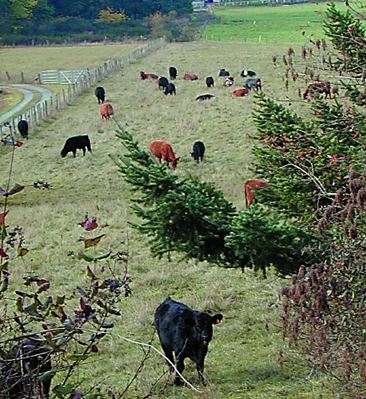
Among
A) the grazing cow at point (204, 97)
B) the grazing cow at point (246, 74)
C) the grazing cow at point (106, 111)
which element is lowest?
the grazing cow at point (246, 74)

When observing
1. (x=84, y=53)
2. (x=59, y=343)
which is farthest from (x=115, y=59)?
(x=59, y=343)

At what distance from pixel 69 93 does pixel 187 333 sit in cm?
3452

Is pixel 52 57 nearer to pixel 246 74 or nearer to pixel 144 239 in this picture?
pixel 246 74

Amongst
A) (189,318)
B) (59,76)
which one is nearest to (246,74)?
(59,76)

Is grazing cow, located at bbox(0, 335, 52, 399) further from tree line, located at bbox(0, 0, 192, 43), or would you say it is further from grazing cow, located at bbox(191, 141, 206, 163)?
Answer: tree line, located at bbox(0, 0, 192, 43)

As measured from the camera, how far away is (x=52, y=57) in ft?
213

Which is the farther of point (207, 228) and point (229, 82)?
point (229, 82)

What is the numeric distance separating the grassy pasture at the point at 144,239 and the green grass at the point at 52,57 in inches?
604

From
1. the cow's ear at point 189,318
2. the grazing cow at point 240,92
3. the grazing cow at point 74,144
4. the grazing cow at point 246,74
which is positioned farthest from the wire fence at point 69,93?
the cow's ear at point 189,318

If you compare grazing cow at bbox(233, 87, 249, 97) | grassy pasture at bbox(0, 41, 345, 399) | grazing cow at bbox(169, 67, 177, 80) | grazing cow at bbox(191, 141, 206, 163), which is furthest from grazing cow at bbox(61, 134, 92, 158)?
grazing cow at bbox(169, 67, 177, 80)

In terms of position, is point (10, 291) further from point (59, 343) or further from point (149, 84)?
point (149, 84)

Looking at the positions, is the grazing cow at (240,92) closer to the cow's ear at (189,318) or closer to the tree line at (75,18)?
the cow's ear at (189,318)

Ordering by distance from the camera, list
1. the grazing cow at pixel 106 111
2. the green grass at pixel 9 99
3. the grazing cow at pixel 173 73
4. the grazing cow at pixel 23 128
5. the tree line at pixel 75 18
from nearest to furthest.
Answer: the grazing cow at pixel 23 128
the grazing cow at pixel 106 111
the green grass at pixel 9 99
the grazing cow at pixel 173 73
the tree line at pixel 75 18

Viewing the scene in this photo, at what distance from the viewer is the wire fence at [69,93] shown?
32.2 m
